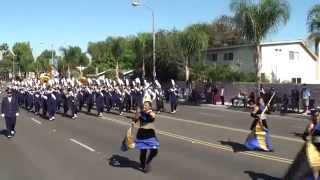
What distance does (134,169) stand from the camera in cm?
1316

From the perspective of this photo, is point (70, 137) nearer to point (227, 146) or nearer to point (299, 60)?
point (227, 146)

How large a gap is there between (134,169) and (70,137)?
278 inches

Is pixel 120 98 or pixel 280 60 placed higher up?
pixel 280 60

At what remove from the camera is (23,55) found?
463 ft

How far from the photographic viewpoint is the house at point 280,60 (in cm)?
6226

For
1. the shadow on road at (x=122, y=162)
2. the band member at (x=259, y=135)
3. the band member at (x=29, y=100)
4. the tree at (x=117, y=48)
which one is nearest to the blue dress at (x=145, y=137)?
the shadow on road at (x=122, y=162)

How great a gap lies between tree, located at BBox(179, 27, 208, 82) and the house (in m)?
4.25

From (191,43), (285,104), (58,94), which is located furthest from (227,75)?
(58,94)

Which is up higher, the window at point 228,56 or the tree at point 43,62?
the tree at point 43,62

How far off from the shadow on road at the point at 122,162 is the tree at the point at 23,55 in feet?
416

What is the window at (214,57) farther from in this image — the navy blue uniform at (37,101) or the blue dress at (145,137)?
the blue dress at (145,137)

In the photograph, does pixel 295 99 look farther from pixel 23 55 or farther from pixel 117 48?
pixel 23 55

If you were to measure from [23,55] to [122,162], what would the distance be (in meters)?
131

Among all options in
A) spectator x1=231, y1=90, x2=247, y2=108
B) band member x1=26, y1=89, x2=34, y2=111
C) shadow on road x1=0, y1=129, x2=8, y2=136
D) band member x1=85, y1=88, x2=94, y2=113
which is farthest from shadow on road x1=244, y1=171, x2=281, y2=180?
spectator x1=231, y1=90, x2=247, y2=108
